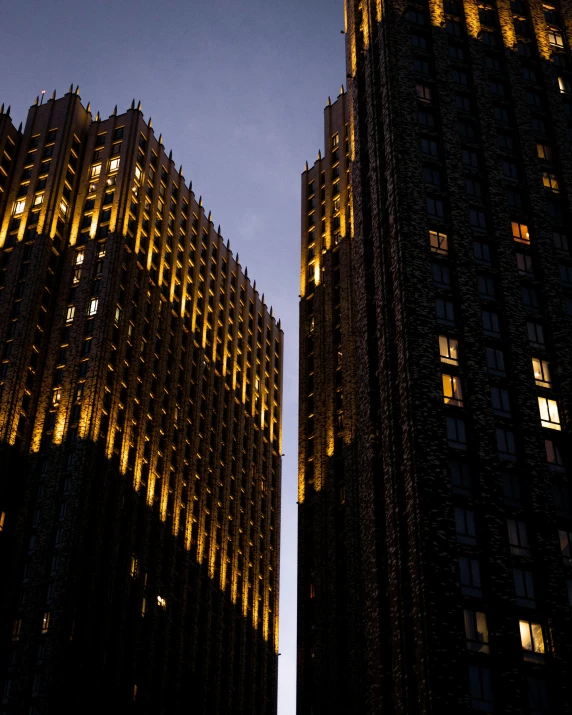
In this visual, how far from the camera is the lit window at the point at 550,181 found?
77.9 meters

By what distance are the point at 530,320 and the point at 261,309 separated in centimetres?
9989

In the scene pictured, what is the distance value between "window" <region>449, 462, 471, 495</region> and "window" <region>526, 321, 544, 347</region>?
1339cm

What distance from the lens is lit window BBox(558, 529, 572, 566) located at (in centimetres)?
5703

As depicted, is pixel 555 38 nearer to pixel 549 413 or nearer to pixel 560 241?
pixel 560 241

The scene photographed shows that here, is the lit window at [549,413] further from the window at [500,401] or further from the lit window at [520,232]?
the lit window at [520,232]

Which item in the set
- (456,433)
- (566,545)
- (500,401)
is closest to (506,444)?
(500,401)

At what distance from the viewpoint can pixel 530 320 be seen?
225 ft

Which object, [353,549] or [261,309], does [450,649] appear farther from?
[261,309]

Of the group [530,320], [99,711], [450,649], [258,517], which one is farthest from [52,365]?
[450,649]

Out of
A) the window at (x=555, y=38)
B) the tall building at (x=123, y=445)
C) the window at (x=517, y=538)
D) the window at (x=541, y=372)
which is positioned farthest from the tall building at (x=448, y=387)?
the tall building at (x=123, y=445)

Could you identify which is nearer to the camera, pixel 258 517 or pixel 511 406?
pixel 511 406

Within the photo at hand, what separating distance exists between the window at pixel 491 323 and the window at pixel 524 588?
18263 millimetres

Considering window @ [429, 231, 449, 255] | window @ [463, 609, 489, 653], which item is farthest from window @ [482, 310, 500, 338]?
window @ [463, 609, 489, 653]

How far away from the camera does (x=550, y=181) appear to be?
78.4 meters
